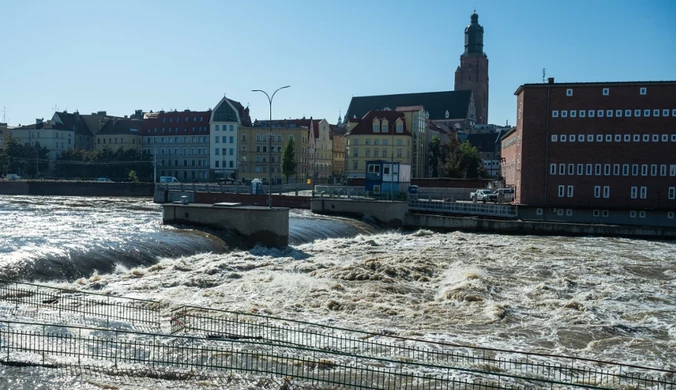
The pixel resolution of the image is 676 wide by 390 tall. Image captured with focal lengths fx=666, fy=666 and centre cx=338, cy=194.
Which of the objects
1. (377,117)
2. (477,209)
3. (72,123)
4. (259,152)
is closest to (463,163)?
(377,117)

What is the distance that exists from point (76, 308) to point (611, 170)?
5342cm

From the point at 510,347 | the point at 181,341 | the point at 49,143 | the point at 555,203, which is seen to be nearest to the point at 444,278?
the point at 510,347

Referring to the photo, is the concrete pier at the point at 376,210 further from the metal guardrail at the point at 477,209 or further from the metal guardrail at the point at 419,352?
the metal guardrail at the point at 419,352

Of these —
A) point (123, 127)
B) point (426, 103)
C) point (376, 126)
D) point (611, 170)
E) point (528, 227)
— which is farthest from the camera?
point (426, 103)

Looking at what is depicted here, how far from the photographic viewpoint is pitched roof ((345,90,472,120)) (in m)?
153

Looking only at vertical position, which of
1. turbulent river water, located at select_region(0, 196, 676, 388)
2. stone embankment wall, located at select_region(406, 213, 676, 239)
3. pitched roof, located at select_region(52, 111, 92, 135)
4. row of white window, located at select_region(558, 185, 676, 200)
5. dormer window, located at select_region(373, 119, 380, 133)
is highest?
pitched roof, located at select_region(52, 111, 92, 135)

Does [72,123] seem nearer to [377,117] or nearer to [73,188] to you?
[73,188]

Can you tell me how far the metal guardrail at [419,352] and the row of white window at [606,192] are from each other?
155 ft

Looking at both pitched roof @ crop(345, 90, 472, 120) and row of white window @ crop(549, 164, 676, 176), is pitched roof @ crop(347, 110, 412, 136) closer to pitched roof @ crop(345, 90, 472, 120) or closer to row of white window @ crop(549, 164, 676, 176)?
row of white window @ crop(549, 164, 676, 176)

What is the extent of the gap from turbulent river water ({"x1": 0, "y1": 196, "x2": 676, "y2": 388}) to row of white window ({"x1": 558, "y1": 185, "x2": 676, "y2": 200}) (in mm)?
18182

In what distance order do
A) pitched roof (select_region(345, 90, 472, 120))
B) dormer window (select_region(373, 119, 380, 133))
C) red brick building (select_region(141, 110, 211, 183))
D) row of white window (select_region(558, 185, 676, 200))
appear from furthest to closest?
pitched roof (select_region(345, 90, 472, 120)) < red brick building (select_region(141, 110, 211, 183)) < dormer window (select_region(373, 119, 380, 133)) < row of white window (select_region(558, 185, 676, 200))

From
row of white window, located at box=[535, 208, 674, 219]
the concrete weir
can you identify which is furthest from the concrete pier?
the concrete weir

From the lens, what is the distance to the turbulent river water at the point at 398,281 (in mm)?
20516

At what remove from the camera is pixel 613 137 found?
200 feet
